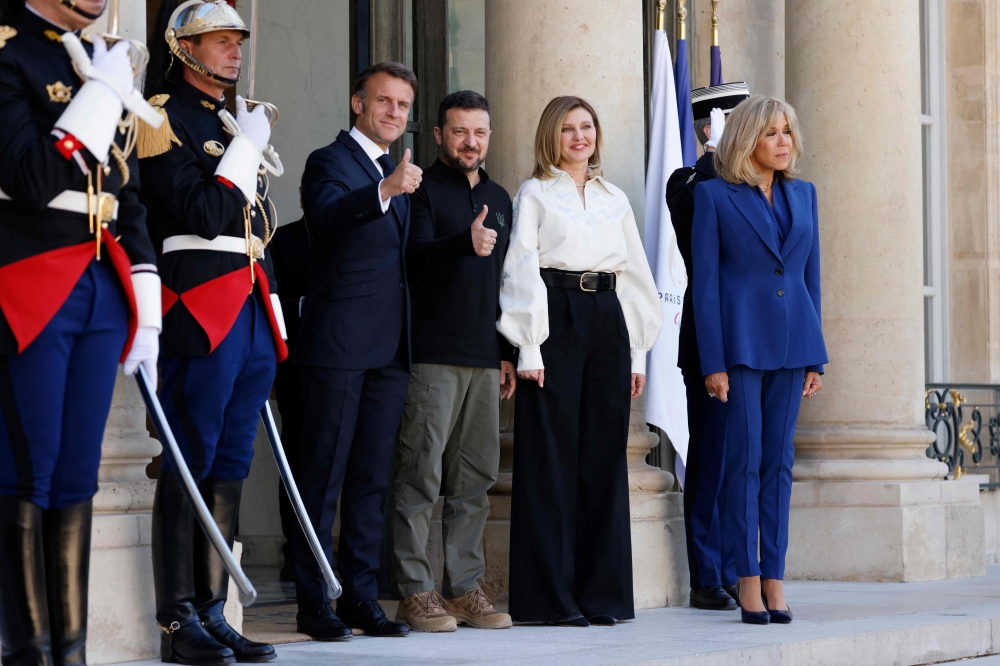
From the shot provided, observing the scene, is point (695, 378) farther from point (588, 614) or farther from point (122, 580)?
point (122, 580)

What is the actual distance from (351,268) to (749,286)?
1.56 m

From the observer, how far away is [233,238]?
14.8 ft

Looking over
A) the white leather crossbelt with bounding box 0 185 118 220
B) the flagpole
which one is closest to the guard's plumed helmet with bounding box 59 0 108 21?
the white leather crossbelt with bounding box 0 185 118 220

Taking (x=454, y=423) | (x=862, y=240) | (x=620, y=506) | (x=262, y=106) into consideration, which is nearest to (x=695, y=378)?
(x=620, y=506)

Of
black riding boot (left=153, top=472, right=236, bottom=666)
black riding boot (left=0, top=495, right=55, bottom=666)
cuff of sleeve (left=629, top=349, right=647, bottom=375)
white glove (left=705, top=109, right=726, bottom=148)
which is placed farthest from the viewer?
white glove (left=705, top=109, right=726, bottom=148)

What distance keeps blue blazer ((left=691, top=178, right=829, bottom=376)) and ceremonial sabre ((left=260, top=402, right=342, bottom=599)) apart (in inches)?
69.6

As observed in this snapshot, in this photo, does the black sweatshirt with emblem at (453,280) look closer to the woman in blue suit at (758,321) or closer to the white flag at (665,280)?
the woman in blue suit at (758,321)

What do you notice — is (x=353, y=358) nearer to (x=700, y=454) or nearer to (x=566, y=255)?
(x=566, y=255)

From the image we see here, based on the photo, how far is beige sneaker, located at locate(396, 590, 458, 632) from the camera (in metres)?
5.29

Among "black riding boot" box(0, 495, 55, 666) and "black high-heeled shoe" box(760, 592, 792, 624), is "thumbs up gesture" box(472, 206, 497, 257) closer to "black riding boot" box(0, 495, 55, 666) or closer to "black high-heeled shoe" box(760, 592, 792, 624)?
"black high-heeled shoe" box(760, 592, 792, 624)

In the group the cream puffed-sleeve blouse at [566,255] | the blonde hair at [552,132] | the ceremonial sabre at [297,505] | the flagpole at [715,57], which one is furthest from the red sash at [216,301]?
the flagpole at [715,57]

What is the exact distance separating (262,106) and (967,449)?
6.38 metres

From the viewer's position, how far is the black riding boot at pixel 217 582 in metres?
4.39

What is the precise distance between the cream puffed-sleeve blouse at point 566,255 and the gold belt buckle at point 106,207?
6.51 ft
